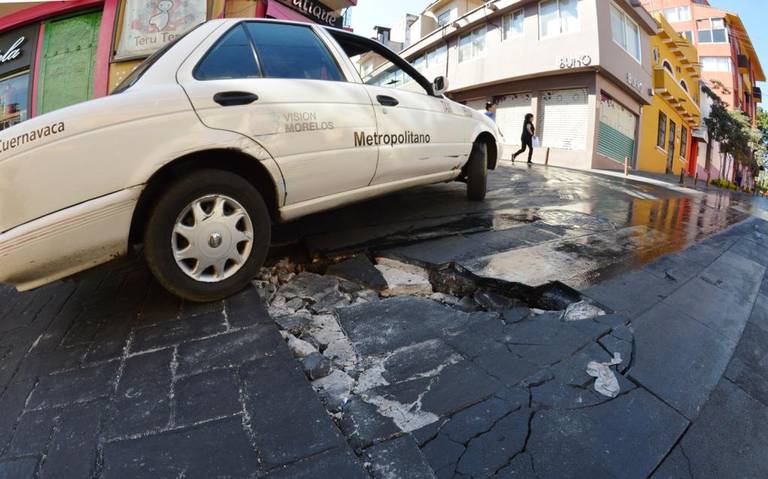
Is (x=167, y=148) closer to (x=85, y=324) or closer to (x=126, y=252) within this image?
(x=126, y=252)

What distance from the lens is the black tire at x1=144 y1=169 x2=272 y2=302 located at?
208 centimetres

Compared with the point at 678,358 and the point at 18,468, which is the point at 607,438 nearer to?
the point at 678,358

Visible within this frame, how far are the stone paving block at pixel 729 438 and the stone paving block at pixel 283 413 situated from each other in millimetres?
1243

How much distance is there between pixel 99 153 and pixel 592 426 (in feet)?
7.98

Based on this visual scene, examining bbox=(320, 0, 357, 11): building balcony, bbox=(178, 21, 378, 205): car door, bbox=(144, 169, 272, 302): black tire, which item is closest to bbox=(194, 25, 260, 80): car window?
bbox=(178, 21, 378, 205): car door

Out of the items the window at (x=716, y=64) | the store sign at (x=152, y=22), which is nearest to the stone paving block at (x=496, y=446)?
the store sign at (x=152, y=22)

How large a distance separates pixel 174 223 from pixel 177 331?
1.87 ft

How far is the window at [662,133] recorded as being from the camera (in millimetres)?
21881

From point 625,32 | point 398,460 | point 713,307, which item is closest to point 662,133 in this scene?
point 625,32

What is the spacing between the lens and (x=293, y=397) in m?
1.56

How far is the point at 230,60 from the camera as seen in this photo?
8.04 feet

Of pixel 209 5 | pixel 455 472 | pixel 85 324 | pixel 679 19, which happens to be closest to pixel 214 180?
pixel 85 324

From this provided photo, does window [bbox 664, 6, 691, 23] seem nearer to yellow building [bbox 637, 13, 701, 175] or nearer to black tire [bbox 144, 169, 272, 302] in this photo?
yellow building [bbox 637, 13, 701, 175]

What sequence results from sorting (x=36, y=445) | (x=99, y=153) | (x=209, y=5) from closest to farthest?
(x=36, y=445), (x=99, y=153), (x=209, y=5)
